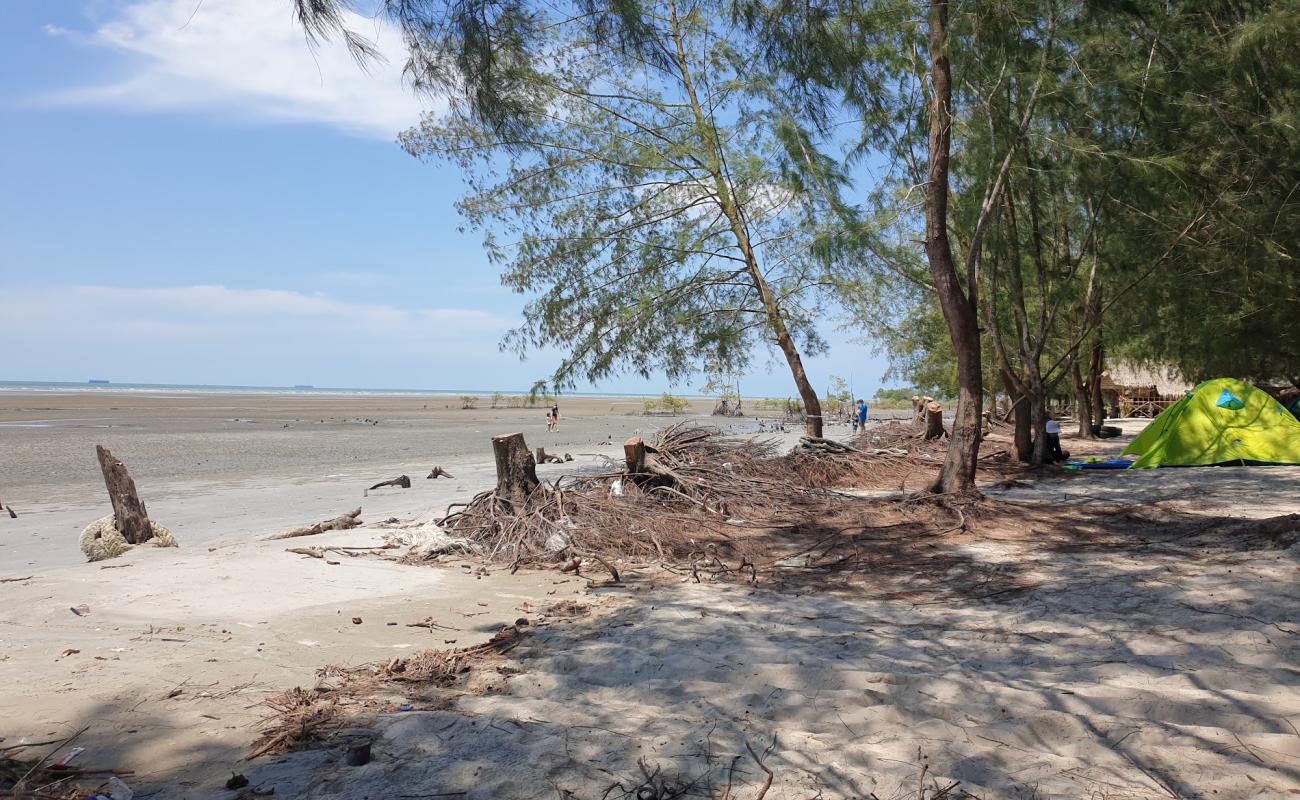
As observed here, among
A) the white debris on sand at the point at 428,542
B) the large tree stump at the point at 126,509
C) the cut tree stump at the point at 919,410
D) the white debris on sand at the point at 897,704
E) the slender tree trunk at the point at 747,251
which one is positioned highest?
the slender tree trunk at the point at 747,251

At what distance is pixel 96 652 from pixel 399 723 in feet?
6.94

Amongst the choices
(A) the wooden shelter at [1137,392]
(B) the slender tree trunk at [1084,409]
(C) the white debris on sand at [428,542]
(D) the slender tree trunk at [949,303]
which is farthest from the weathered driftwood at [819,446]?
(A) the wooden shelter at [1137,392]

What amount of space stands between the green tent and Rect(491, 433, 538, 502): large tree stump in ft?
36.0

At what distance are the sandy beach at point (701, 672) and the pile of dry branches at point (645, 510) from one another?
678 mm

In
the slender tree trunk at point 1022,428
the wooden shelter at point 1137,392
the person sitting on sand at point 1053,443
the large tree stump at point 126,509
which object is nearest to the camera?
the large tree stump at point 126,509

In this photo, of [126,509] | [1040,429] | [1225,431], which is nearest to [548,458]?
[1040,429]

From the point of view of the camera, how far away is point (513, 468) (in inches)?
341

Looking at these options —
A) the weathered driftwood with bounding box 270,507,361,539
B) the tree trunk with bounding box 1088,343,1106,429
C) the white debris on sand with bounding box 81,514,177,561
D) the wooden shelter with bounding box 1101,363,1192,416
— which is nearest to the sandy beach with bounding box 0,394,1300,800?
the white debris on sand with bounding box 81,514,177,561

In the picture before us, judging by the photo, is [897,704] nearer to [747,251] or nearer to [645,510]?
[645,510]

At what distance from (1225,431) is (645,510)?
10775mm

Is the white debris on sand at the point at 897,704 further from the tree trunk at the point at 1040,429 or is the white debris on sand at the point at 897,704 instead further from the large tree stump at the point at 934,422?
the large tree stump at the point at 934,422

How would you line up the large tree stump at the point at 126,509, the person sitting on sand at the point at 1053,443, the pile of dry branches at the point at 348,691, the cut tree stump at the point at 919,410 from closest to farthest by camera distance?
the pile of dry branches at the point at 348,691, the large tree stump at the point at 126,509, the person sitting on sand at the point at 1053,443, the cut tree stump at the point at 919,410

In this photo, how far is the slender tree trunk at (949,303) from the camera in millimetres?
9695

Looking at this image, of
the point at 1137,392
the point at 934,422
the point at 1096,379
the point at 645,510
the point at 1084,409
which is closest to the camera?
the point at 645,510
